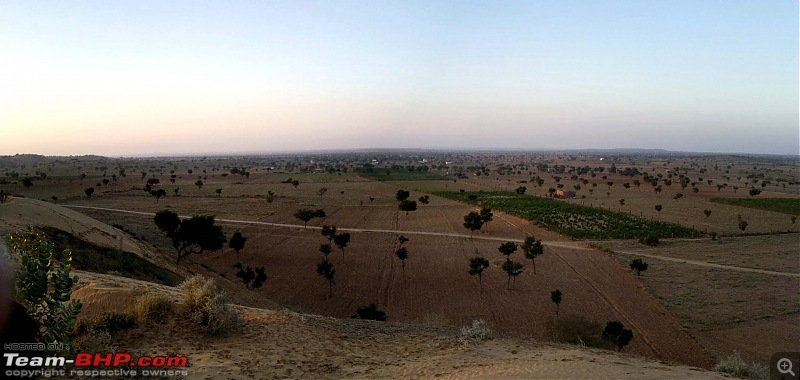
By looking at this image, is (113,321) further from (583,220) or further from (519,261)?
(583,220)

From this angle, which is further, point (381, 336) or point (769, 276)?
point (769, 276)

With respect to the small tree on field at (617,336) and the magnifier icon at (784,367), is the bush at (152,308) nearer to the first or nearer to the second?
the magnifier icon at (784,367)

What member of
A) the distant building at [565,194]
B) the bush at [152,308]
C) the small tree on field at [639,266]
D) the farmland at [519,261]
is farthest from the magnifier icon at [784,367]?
the distant building at [565,194]

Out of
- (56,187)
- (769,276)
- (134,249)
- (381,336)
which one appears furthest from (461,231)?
(56,187)

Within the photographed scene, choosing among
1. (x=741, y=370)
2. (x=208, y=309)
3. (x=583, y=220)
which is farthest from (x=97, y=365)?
(x=583, y=220)

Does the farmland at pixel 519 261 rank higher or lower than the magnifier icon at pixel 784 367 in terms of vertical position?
lower

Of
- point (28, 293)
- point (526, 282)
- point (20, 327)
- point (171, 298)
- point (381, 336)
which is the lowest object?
point (526, 282)

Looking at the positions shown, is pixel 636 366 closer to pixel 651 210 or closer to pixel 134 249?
pixel 134 249
